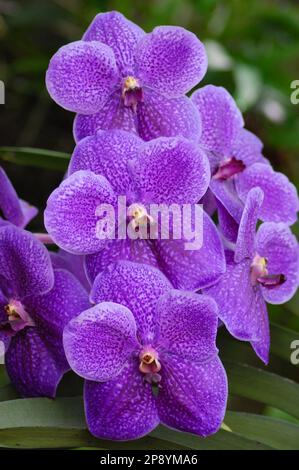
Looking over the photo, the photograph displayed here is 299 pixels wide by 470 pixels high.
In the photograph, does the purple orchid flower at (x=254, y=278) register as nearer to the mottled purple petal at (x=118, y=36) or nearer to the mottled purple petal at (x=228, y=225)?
the mottled purple petal at (x=228, y=225)

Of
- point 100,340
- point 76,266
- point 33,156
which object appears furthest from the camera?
point 33,156

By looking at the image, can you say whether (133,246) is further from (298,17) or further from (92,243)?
(298,17)

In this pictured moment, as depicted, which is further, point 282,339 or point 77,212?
point 282,339

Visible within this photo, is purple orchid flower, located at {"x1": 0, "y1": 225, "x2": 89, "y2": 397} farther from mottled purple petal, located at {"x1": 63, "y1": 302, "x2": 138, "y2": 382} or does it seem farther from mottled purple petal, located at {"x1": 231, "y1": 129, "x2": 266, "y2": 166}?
mottled purple petal, located at {"x1": 231, "y1": 129, "x2": 266, "y2": 166}

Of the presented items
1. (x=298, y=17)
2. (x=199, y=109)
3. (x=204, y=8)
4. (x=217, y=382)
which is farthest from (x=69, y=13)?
(x=217, y=382)

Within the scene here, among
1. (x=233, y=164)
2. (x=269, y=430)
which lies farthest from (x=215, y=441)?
(x=233, y=164)

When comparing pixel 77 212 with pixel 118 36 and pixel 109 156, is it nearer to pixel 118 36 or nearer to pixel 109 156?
pixel 109 156

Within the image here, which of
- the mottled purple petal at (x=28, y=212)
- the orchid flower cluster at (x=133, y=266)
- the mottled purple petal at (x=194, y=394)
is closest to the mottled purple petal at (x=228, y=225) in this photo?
the orchid flower cluster at (x=133, y=266)
